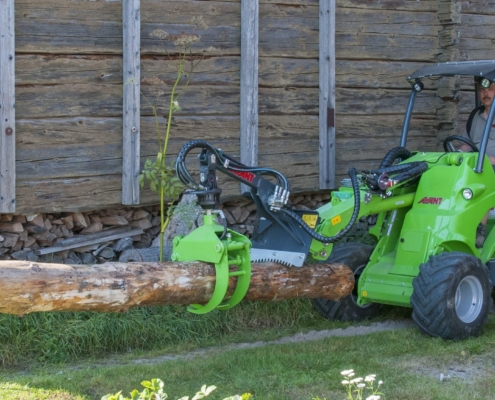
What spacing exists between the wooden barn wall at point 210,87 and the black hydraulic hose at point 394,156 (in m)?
1.44

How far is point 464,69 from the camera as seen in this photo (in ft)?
23.9

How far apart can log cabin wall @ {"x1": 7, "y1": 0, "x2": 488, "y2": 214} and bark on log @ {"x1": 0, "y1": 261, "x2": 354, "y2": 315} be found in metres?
2.08

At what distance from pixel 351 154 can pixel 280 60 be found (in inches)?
52.8

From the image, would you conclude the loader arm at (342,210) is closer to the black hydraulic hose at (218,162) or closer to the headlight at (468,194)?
the headlight at (468,194)

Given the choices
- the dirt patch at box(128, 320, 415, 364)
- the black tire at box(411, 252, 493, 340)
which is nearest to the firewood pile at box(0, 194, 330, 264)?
the dirt patch at box(128, 320, 415, 364)

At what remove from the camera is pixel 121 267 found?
16.9 feet

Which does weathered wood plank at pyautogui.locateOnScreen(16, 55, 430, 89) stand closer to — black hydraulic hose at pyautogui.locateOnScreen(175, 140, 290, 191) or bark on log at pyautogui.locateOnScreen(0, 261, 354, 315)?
black hydraulic hose at pyautogui.locateOnScreen(175, 140, 290, 191)

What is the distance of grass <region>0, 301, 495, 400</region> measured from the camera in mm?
5461

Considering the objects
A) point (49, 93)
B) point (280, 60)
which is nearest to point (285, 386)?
point (49, 93)

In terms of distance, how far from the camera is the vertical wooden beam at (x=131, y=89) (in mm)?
7359

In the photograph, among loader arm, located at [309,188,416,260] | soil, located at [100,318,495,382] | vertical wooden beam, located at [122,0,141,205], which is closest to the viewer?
soil, located at [100,318,495,382]

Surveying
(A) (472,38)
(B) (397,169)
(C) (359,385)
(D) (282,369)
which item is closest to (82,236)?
(D) (282,369)

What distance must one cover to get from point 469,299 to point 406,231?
2.43 ft

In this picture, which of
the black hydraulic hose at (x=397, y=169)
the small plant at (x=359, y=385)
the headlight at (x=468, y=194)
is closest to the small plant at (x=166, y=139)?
the black hydraulic hose at (x=397, y=169)
